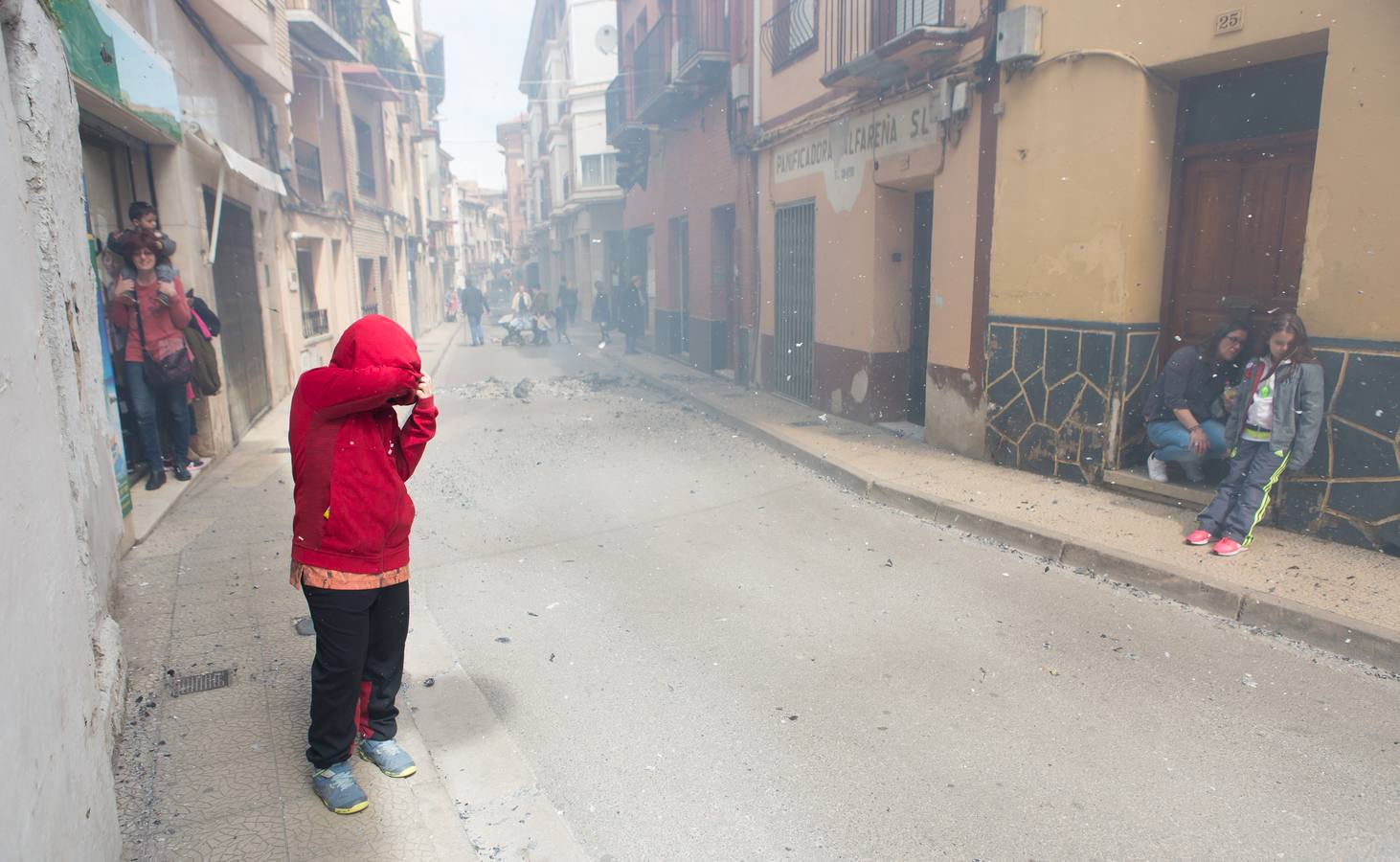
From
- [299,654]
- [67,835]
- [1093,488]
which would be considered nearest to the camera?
[67,835]

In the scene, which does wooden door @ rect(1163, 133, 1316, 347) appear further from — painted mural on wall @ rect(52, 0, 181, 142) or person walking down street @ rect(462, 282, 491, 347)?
person walking down street @ rect(462, 282, 491, 347)

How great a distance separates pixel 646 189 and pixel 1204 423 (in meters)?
15.3

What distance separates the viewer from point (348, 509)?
2799 mm

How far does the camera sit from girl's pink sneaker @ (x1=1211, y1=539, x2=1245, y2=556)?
5016 mm

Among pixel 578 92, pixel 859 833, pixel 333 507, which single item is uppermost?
pixel 578 92

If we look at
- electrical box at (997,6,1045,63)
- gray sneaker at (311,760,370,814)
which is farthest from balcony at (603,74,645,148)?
gray sneaker at (311,760,370,814)

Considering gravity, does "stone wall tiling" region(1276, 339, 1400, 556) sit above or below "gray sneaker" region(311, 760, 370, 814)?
above

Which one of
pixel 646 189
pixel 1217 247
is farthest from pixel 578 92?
pixel 1217 247

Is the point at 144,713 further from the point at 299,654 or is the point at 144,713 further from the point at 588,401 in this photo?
the point at 588,401

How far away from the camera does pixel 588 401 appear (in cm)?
1268

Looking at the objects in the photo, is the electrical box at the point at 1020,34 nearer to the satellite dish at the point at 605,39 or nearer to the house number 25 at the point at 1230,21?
the house number 25 at the point at 1230,21

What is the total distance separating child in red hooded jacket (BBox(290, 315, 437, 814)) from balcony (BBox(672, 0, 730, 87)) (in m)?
11.8

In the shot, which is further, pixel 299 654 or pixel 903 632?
pixel 903 632

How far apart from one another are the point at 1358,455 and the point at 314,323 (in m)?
15.0
